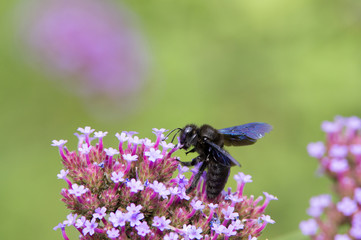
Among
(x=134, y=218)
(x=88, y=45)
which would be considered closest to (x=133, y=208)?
(x=134, y=218)

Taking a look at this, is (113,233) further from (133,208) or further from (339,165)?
(339,165)

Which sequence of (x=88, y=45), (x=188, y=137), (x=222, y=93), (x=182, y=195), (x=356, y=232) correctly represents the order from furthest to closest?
1. (x=222, y=93)
2. (x=88, y=45)
3. (x=356, y=232)
4. (x=188, y=137)
5. (x=182, y=195)

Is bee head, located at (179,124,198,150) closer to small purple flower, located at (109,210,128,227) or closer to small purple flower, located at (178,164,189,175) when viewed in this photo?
small purple flower, located at (178,164,189,175)

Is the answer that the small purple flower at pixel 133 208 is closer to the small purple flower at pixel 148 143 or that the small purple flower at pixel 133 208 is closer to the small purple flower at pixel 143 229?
the small purple flower at pixel 143 229

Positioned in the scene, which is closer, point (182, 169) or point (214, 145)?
point (182, 169)

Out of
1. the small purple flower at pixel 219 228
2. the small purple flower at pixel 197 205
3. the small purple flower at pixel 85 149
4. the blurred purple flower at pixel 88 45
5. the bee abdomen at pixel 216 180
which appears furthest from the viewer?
the blurred purple flower at pixel 88 45

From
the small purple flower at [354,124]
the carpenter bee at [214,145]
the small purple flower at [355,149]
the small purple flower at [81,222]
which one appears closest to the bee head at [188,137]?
the carpenter bee at [214,145]

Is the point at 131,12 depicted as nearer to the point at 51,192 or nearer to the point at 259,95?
the point at 259,95
